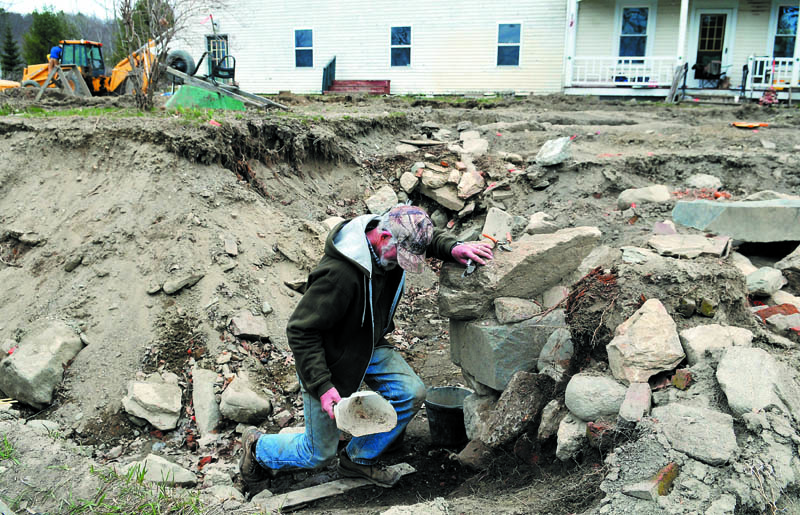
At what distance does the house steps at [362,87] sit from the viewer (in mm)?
18875

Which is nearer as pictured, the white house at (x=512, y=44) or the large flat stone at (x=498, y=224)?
the large flat stone at (x=498, y=224)

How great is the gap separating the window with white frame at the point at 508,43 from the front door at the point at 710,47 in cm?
482

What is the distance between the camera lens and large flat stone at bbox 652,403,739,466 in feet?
7.89

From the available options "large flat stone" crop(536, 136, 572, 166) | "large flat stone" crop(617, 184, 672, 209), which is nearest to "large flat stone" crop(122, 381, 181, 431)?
"large flat stone" crop(617, 184, 672, 209)

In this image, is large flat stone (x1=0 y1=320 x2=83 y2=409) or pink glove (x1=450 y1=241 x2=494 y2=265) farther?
large flat stone (x1=0 y1=320 x2=83 y2=409)

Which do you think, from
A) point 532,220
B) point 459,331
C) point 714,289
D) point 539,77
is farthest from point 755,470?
point 539,77

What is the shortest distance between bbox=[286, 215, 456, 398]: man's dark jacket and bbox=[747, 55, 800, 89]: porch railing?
52.8 ft

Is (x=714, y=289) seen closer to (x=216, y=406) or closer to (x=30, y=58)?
(x=216, y=406)

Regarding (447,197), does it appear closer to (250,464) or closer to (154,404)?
(154,404)

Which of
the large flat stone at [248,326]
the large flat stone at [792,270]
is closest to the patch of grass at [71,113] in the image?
the large flat stone at [248,326]

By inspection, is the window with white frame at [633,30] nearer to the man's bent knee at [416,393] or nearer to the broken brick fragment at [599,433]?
the man's bent knee at [416,393]

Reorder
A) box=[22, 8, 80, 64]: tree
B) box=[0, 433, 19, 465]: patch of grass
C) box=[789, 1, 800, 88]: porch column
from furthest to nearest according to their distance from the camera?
box=[22, 8, 80, 64]: tree < box=[789, 1, 800, 88]: porch column < box=[0, 433, 19, 465]: patch of grass

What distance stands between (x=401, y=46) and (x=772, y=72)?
33.6ft

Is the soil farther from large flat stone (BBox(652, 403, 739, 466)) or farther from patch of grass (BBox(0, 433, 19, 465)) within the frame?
patch of grass (BBox(0, 433, 19, 465))
